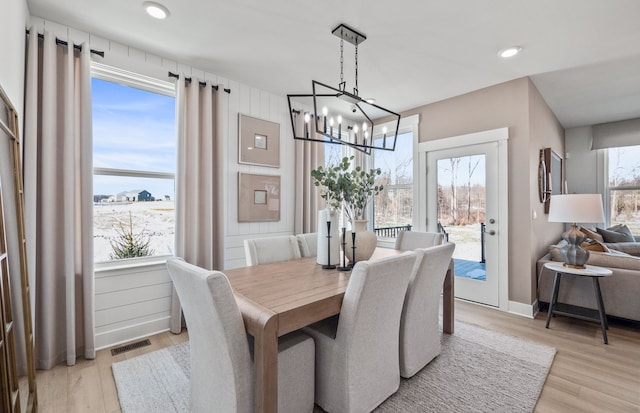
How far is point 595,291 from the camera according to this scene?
2848mm

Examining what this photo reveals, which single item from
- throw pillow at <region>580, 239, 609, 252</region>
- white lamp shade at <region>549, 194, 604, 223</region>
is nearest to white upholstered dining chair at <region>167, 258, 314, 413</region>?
white lamp shade at <region>549, 194, 604, 223</region>

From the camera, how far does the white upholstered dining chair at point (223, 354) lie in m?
1.29

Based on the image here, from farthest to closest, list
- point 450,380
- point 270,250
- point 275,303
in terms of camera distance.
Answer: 1. point 270,250
2. point 450,380
3. point 275,303

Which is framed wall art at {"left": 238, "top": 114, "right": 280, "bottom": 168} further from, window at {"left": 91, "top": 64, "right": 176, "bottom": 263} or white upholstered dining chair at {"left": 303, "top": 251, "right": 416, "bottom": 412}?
white upholstered dining chair at {"left": 303, "top": 251, "right": 416, "bottom": 412}

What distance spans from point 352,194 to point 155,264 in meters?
2.05

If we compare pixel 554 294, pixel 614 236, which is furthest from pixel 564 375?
pixel 614 236

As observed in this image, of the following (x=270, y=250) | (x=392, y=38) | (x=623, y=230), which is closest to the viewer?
(x=392, y=38)

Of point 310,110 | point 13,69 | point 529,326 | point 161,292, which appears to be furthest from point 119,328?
point 529,326

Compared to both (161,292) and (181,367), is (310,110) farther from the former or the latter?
(181,367)

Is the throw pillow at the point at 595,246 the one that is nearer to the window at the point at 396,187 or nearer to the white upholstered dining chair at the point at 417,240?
the white upholstered dining chair at the point at 417,240

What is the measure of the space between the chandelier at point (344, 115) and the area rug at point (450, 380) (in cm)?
179

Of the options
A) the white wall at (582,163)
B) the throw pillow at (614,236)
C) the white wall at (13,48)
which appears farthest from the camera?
the white wall at (582,163)

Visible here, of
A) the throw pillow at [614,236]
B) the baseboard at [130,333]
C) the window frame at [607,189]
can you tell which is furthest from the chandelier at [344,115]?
the window frame at [607,189]

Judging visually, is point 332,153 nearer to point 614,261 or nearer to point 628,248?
point 614,261
